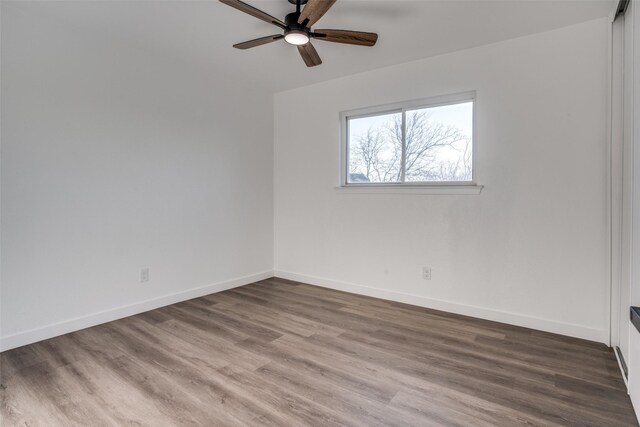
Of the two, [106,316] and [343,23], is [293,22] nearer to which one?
[343,23]

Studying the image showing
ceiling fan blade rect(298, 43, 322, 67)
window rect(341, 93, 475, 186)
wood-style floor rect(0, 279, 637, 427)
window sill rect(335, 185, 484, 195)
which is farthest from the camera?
window rect(341, 93, 475, 186)

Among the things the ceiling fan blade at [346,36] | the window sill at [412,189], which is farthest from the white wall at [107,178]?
the ceiling fan blade at [346,36]

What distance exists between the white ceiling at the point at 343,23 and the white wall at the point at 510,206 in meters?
0.23

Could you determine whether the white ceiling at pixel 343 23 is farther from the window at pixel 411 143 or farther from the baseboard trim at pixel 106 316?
the baseboard trim at pixel 106 316

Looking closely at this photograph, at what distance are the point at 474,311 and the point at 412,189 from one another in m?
1.25

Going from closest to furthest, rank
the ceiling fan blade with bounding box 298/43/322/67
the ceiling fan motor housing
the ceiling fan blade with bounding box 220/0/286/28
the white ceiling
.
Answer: the ceiling fan blade with bounding box 220/0/286/28, the ceiling fan motor housing, the white ceiling, the ceiling fan blade with bounding box 298/43/322/67

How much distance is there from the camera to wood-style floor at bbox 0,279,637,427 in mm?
1692

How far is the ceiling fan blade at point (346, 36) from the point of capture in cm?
233

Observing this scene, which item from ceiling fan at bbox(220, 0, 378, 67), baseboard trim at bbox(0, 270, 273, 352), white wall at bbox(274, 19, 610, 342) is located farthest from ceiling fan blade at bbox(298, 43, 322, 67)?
baseboard trim at bbox(0, 270, 273, 352)

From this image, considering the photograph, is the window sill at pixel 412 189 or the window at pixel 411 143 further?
the window at pixel 411 143

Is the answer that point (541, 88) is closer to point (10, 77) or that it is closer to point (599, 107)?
point (599, 107)

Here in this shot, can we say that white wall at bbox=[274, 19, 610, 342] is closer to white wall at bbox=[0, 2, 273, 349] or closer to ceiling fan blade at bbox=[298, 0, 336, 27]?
white wall at bbox=[0, 2, 273, 349]

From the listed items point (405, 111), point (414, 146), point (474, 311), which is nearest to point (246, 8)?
point (405, 111)

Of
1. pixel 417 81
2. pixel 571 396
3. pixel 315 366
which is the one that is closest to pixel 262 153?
pixel 417 81
